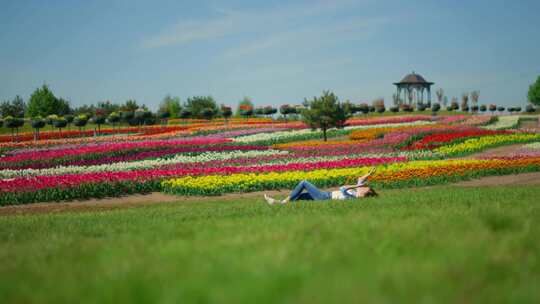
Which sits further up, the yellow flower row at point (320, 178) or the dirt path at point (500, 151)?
the yellow flower row at point (320, 178)

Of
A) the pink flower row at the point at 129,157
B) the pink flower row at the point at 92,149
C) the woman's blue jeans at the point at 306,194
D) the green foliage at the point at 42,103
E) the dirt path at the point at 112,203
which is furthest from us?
the green foliage at the point at 42,103

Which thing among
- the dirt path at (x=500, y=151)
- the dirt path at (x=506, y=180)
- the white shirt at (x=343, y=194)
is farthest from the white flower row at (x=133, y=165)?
the white shirt at (x=343, y=194)

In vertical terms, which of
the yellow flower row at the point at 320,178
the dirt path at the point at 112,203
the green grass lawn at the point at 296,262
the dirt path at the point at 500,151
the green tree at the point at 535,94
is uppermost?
the green tree at the point at 535,94

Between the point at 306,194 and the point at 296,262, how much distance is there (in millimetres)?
7072

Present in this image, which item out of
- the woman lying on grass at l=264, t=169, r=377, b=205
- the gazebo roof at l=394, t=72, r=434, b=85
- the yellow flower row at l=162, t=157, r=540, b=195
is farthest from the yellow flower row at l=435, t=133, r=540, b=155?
the gazebo roof at l=394, t=72, r=434, b=85

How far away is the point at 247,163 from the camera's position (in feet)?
72.4

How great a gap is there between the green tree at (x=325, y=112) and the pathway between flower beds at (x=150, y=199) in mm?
14858

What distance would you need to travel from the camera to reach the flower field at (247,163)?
15453mm

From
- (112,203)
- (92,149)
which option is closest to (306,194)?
(112,203)

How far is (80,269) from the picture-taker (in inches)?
183

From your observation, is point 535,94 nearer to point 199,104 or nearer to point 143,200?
point 199,104

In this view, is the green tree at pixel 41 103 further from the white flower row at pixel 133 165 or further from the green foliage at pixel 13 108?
the white flower row at pixel 133 165

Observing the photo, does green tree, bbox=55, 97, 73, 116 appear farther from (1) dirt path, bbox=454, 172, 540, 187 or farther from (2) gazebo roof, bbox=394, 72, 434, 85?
(1) dirt path, bbox=454, 172, 540, 187

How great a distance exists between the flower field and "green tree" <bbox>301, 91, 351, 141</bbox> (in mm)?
2181
